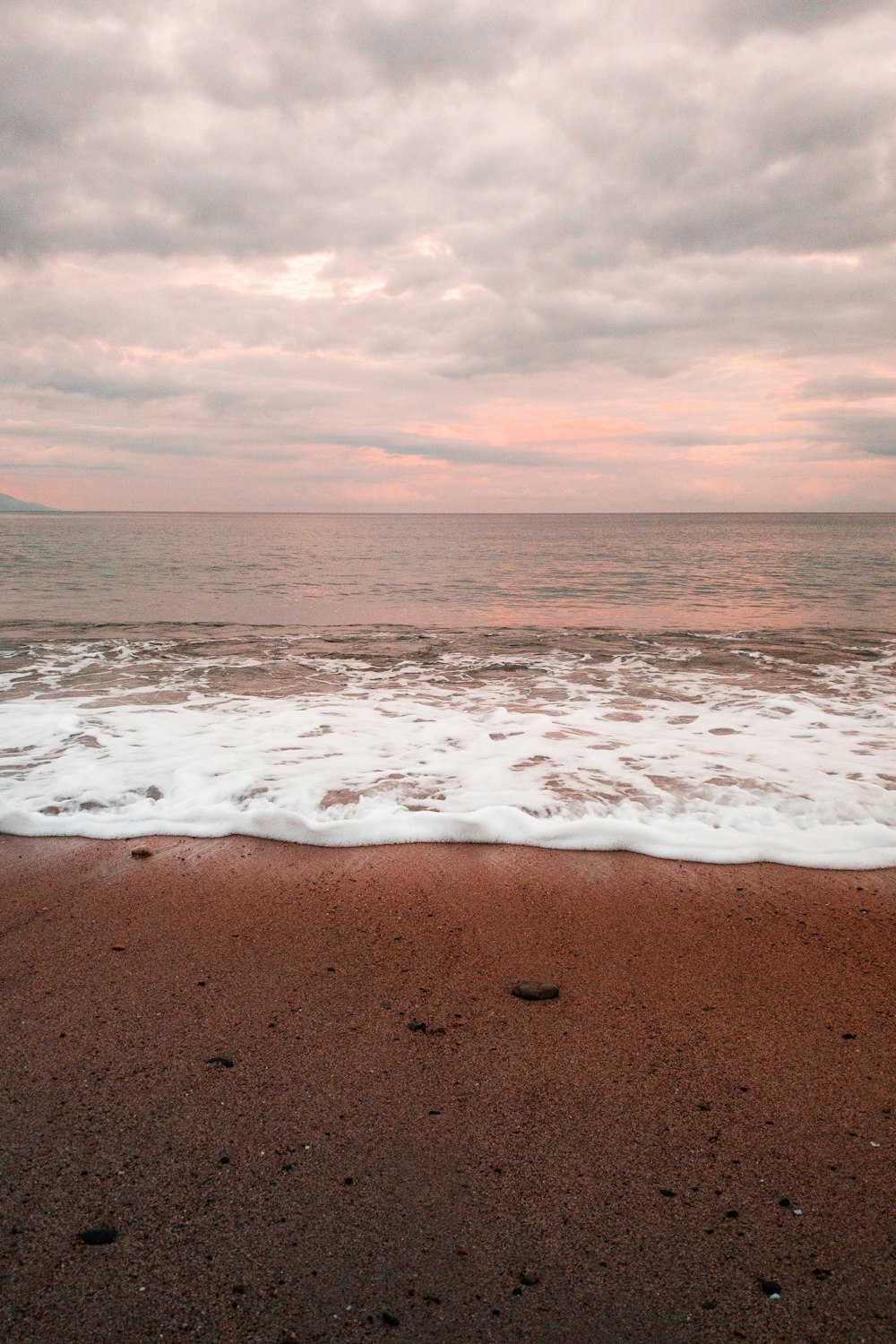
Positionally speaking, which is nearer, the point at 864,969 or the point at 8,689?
the point at 864,969

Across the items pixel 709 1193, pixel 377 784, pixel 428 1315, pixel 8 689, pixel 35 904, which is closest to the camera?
pixel 428 1315

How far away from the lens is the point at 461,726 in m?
6.71

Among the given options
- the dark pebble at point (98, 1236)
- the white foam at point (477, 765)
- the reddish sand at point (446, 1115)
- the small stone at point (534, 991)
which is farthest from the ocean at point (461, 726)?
the dark pebble at point (98, 1236)

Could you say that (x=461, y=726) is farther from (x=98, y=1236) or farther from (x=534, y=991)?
(x=98, y=1236)

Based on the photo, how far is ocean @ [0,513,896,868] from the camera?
4.41 meters

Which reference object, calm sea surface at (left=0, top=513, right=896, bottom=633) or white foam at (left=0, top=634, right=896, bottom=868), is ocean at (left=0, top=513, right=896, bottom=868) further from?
calm sea surface at (left=0, top=513, right=896, bottom=633)

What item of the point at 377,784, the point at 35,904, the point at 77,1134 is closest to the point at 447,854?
the point at 377,784

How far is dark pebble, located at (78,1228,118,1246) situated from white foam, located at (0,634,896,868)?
2.43 metres

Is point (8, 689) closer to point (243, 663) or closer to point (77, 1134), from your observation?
point (243, 663)

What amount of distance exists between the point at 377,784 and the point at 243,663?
5.54 metres

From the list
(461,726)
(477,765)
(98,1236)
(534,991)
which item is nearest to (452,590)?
(461,726)

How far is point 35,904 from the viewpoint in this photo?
3.44 metres

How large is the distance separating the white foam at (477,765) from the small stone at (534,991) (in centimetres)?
139

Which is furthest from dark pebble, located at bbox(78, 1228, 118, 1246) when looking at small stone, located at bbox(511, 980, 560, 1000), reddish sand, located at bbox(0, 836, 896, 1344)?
small stone, located at bbox(511, 980, 560, 1000)
